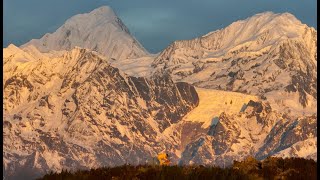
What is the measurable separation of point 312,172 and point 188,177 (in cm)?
576

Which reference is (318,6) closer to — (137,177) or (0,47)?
(137,177)

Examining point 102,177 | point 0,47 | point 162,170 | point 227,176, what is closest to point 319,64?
point 227,176

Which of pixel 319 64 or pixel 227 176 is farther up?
pixel 319 64

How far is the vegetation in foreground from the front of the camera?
20.5 meters

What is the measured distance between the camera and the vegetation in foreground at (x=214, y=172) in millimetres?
20500

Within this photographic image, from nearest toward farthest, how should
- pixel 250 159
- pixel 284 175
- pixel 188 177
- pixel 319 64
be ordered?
pixel 319 64 < pixel 188 177 < pixel 284 175 < pixel 250 159

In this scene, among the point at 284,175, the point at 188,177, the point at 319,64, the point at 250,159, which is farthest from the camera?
the point at 250,159

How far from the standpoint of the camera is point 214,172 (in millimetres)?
20922

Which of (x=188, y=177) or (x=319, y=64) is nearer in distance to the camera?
(x=319, y=64)

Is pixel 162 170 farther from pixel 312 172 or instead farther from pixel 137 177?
pixel 312 172

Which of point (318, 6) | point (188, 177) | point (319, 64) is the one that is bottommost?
point (188, 177)

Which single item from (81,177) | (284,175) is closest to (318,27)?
(284,175)

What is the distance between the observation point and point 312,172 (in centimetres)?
2372

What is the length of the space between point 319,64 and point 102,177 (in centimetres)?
751
